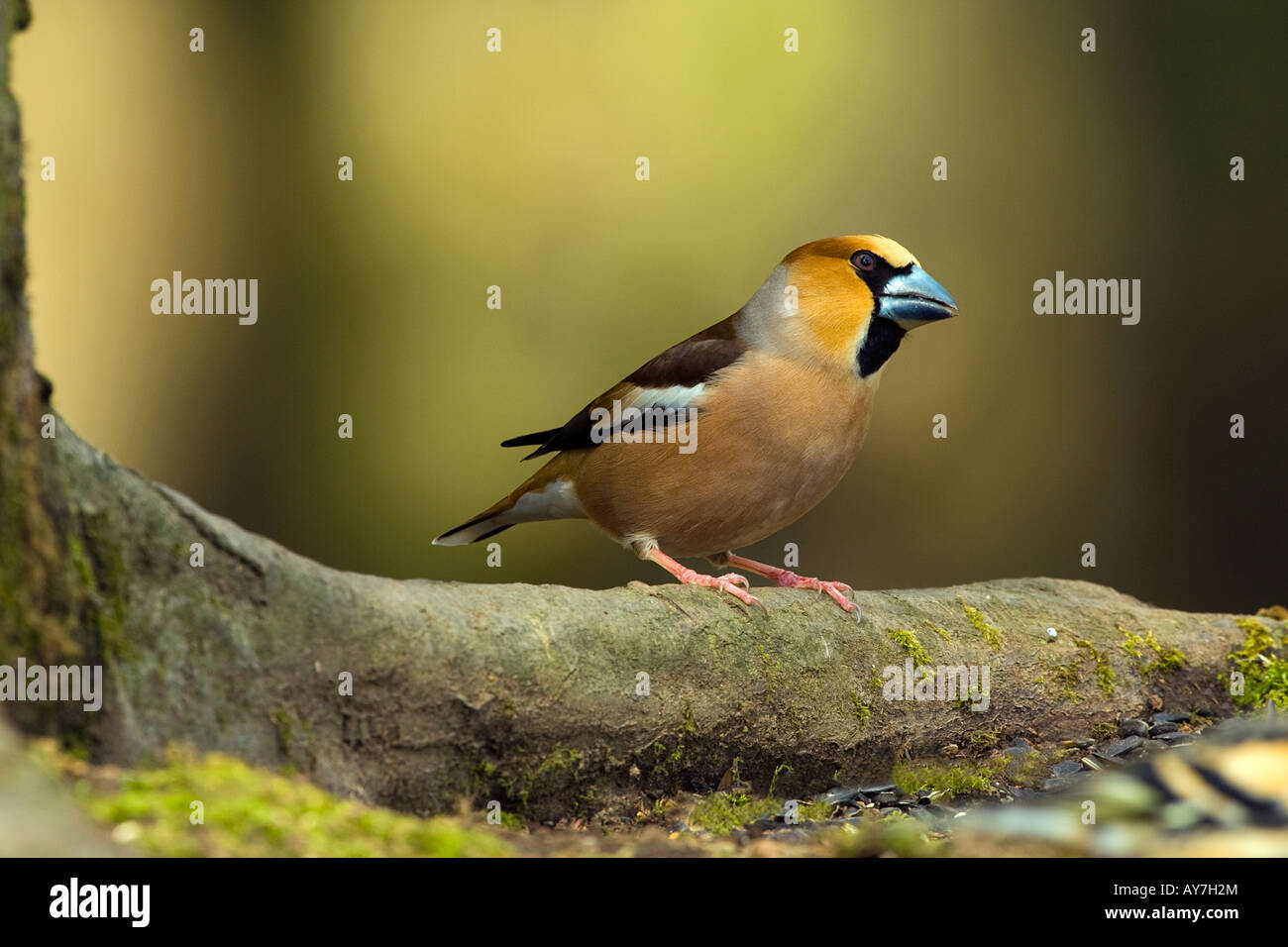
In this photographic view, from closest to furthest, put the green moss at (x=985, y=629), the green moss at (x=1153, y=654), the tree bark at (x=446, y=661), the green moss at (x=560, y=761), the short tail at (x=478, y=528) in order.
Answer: the tree bark at (x=446, y=661) → the green moss at (x=560, y=761) → the green moss at (x=985, y=629) → the green moss at (x=1153, y=654) → the short tail at (x=478, y=528)

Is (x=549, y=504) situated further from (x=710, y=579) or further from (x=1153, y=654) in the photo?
(x=1153, y=654)

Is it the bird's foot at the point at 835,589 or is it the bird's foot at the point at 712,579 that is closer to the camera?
the bird's foot at the point at 712,579

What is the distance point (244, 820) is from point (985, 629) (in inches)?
111

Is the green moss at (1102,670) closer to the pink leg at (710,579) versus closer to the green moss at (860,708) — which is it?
the green moss at (860,708)

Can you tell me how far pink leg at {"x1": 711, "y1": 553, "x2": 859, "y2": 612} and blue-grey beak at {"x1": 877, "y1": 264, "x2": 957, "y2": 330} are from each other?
0.97 meters

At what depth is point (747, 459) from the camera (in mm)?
4207

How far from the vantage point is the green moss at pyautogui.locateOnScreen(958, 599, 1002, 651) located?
13.5 feet

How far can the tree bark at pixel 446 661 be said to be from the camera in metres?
2.26

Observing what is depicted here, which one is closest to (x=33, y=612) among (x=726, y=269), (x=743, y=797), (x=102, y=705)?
(x=102, y=705)

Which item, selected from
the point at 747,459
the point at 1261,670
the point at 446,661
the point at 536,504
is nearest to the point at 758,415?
the point at 747,459

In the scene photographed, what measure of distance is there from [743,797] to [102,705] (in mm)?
1708

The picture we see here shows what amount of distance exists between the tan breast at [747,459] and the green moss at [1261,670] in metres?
1.60

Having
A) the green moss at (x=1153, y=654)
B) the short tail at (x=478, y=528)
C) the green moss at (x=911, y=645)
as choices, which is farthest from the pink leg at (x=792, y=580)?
the green moss at (x=1153, y=654)

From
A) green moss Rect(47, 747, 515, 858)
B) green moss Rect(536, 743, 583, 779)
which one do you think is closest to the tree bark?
green moss Rect(536, 743, 583, 779)
